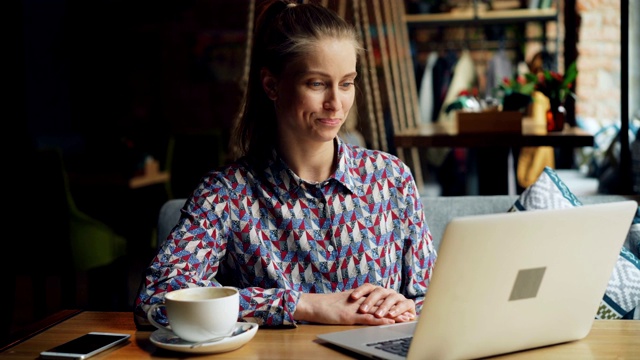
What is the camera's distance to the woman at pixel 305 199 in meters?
1.59

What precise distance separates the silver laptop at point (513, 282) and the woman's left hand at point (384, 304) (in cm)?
15

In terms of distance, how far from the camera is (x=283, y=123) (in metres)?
1.70

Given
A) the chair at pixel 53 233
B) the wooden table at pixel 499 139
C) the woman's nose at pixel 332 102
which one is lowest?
the chair at pixel 53 233

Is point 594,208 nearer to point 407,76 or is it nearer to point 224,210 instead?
point 224,210

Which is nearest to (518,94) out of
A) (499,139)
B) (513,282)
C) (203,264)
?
(499,139)

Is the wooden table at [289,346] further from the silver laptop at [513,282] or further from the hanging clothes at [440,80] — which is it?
the hanging clothes at [440,80]

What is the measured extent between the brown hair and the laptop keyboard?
1.90ft

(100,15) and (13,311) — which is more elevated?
(100,15)

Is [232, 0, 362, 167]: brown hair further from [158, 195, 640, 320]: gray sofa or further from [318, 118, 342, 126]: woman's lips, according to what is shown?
[158, 195, 640, 320]: gray sofa

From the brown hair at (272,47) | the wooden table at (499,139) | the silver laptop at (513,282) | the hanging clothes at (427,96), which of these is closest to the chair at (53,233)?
the wooden table at (499,139)

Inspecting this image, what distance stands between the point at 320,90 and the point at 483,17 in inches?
182

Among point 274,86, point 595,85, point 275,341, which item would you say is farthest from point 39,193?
point 595,85

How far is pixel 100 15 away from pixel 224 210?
4916mm

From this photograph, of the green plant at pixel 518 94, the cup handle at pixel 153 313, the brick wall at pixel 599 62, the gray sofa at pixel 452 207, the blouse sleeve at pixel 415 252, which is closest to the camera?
the cup handle at pixel 153 313
